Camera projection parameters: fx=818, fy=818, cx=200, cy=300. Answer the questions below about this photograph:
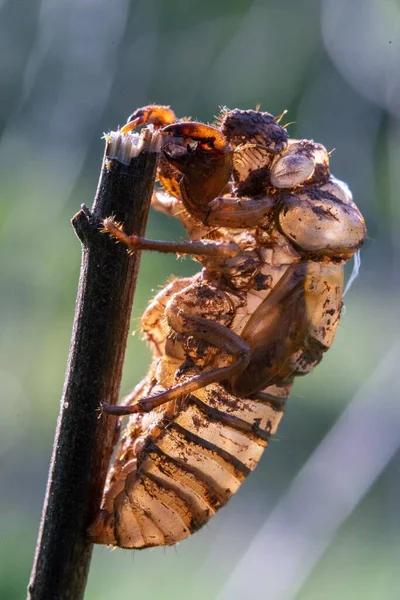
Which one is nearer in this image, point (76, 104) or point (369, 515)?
point (369, 515)

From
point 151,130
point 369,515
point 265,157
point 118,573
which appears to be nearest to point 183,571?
point 118,573

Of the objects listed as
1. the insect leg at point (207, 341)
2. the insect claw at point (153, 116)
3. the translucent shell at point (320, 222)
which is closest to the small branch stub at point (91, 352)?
the insect leg at point (207, 341)

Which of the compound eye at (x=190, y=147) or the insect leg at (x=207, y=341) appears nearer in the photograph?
the insect leg at (x=207, y=341)

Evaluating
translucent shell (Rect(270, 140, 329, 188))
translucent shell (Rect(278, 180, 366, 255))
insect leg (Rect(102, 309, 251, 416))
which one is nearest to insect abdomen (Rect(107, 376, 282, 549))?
insect leg (Rect(102, 309, 251, 416))

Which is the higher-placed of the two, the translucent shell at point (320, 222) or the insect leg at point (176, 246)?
the translucent shell at point (320, 222)

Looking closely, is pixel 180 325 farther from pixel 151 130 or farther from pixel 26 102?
pixel 26 102

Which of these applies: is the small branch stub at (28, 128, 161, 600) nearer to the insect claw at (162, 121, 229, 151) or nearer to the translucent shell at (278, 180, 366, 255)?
the insect claw at (162, 121, 229, 151)

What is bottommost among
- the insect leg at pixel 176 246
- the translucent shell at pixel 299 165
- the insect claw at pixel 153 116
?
the insect leg at pixel 176 246

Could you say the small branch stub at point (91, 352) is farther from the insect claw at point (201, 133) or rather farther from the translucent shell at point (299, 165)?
the translucent shell at point (299, 165)
